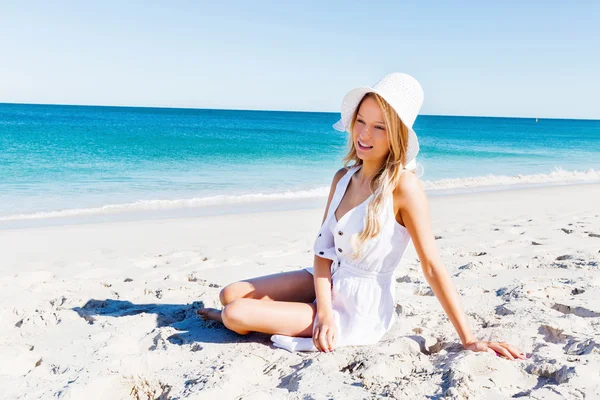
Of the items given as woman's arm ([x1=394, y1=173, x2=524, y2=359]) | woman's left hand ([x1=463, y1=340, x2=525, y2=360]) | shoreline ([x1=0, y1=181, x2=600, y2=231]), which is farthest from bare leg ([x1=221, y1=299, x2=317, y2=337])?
shoreline ([x1=0, y1=181, x2=600, y2=231])

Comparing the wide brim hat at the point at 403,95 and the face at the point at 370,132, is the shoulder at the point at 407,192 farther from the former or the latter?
the face at the point at 370,132

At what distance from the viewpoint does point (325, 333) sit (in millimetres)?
2912

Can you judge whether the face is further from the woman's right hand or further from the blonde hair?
the woman's right hand

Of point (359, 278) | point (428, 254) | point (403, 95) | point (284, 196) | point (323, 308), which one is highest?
point (403, 95)

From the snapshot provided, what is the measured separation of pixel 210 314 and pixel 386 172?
1.56m

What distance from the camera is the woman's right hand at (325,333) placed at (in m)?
2.90

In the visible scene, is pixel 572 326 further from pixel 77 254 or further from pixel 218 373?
pixel 77 254

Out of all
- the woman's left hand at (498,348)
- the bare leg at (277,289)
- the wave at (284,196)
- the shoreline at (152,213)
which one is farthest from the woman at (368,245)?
the wave at (284,196)

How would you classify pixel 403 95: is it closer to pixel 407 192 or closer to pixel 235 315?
pixel 407 192

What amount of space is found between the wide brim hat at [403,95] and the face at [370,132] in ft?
0.23

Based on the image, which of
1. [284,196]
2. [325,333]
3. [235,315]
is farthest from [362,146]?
[284,196]

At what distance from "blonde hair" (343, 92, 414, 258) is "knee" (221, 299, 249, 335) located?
A: 0.76 meters

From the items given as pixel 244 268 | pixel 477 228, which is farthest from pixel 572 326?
pixel 477 228

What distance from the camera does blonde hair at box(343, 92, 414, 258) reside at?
278 centimetres
